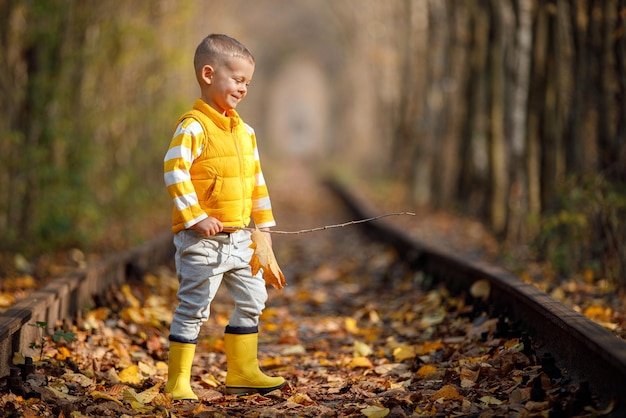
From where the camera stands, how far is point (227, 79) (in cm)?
426

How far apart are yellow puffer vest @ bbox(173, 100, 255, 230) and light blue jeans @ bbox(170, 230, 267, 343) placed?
0.09 m

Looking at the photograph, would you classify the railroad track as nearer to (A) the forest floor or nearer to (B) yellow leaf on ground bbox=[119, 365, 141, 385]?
(A) the forest floor

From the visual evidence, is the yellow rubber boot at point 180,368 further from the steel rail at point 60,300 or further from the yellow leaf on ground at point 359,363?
the yellow leaf on ground at point 359,363

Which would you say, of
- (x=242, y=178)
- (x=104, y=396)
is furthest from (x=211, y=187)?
(x=104, y=396)

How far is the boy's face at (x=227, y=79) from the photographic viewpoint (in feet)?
14.0

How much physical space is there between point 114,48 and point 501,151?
5736 millimetres

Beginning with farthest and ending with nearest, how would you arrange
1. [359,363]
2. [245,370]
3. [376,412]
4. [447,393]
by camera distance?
[359,363] < [245,370] < [447,393] < [376,412]

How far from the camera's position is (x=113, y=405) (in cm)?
399

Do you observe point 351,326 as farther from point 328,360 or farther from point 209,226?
point 209,226

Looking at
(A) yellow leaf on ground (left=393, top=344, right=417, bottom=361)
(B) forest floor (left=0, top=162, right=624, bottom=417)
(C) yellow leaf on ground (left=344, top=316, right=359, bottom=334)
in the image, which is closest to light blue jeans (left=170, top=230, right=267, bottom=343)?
(B) forest floor (left=0, top=162, right=624, bottom=417)

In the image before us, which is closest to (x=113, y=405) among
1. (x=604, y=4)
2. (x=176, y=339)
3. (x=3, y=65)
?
(x=176, y=339)

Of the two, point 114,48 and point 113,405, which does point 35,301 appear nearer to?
point 113,405

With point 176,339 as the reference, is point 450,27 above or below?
above

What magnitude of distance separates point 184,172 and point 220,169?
0.22 m
